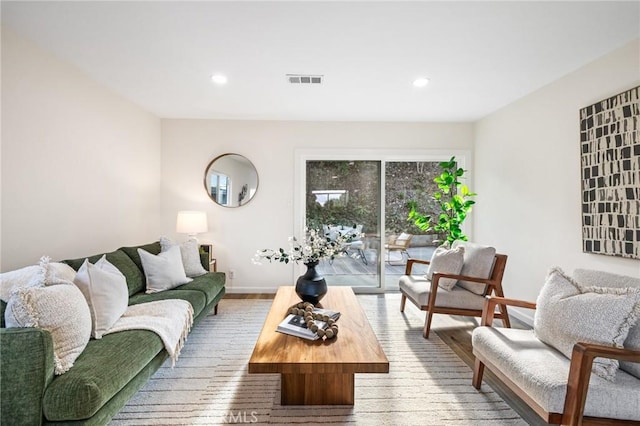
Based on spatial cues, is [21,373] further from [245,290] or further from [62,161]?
[245,290]

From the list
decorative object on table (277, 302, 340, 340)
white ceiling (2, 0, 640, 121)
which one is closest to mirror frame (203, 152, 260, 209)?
white ceiling (2, 0, 640, 121)

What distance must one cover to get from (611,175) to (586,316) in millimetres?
1492

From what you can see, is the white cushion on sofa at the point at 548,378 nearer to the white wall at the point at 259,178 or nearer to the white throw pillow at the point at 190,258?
the white throw pillow at the point at 190,258

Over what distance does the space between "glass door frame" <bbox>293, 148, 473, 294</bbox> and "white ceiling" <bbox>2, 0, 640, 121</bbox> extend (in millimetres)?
983

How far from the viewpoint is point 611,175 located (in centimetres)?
250

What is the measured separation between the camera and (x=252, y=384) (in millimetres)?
2213

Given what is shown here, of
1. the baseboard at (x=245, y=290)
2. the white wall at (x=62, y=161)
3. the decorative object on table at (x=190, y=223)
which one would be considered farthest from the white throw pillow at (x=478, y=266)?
the white wall at (x=62, y=161)

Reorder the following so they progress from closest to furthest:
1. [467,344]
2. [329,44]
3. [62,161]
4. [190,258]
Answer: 1. [329,44]
2. [62,161]
3. [467,344]
4. [190,258]

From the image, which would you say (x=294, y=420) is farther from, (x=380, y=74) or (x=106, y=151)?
(x=106, y=151)

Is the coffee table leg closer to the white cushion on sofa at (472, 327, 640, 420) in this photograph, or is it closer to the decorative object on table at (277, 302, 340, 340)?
the decorative object on table at (277, 302, 340, 340)

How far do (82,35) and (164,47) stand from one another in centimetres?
55

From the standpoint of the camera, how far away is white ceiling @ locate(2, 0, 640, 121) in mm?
2023

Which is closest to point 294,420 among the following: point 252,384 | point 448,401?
point 252,384

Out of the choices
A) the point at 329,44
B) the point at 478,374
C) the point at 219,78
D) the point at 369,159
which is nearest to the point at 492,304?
the point at 478,374
